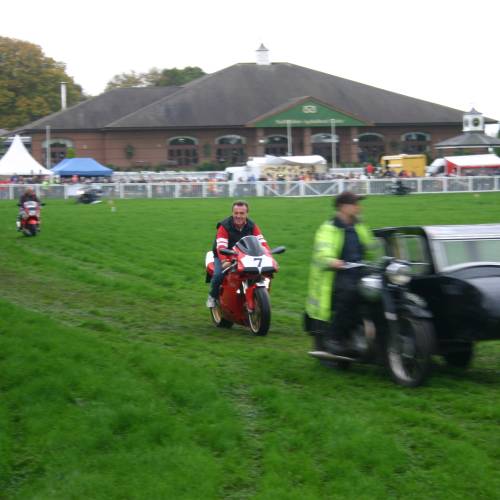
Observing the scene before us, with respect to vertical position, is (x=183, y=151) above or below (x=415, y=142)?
below

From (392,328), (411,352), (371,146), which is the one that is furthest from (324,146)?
(411,352)

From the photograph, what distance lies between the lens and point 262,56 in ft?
281

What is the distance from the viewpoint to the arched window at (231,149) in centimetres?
8031

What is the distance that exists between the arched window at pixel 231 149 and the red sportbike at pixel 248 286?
67581 mm

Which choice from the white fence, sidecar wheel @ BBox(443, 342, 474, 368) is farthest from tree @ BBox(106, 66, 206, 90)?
sidecar wheel @ BBox(443, 342, 474, 368)

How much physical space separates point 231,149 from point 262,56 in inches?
400

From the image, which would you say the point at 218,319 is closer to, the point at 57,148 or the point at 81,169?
the point at 81,169

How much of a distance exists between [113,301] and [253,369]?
6520mm

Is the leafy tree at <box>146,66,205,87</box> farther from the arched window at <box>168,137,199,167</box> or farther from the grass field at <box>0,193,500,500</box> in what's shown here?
the grass field at <box>0,193,500,500</box>

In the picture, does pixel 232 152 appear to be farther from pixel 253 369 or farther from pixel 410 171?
pixel 253 369

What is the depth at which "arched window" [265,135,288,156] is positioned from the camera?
264 feet

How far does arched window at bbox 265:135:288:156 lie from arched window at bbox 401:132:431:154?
10.1 meters

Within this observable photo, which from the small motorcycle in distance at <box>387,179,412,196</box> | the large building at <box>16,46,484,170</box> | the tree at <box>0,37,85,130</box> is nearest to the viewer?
the small motorcycle in distance at <box>387,179,412,196</box>

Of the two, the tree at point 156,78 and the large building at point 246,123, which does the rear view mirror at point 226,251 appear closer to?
the large building at point 246,123
